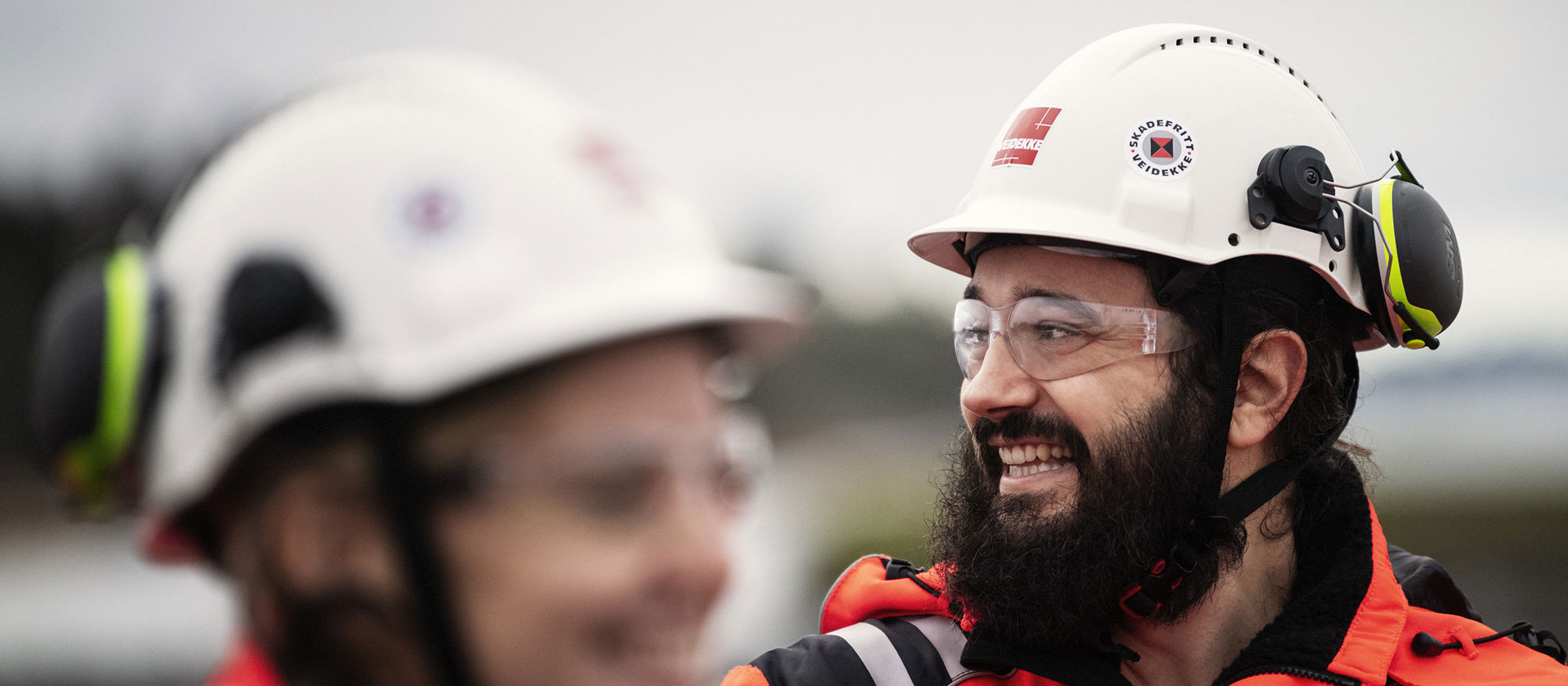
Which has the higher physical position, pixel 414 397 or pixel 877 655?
pixel 414 397

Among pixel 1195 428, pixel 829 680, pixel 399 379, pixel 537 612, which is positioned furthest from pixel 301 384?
pixel 1195 428

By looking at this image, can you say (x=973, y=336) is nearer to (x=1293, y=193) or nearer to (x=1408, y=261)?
(x=1293, y=193)

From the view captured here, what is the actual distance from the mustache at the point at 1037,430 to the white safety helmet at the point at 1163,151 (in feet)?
1.64

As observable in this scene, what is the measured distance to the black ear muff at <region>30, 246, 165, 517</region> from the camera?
3.77 ft

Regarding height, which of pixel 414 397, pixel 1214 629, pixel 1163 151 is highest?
pixel 1163 151

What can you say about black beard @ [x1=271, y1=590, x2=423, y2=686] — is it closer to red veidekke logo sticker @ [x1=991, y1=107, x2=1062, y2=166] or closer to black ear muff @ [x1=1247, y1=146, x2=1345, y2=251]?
red veidekke logo sticker @ [x1=991, y1=107, x2=1062, y2=166]

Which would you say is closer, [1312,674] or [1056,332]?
[1312,674]

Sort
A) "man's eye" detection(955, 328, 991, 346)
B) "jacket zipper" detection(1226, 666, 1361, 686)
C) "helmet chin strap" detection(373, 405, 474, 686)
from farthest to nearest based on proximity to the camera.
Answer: "man's eye" detection(955, 328, 991, 346) < "jacket zipper" detection(1226, 666, 1361, 686) < "helmet chin strap" detection(373, 405, 474, 686)

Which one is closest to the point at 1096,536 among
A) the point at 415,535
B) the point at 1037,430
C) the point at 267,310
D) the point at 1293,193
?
the point at 1037,430

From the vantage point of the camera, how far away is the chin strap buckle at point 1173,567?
2.93 metres

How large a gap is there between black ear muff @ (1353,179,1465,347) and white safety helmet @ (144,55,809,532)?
2.53 meters

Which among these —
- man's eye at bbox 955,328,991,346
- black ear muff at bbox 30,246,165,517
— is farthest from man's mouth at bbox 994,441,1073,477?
black ear muff at bbox 30,246,165,517

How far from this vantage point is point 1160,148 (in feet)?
10.3

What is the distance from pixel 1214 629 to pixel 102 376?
2.69 metres
